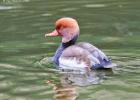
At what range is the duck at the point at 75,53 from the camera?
10.9 meters

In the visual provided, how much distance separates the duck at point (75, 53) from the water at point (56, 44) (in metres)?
0.25

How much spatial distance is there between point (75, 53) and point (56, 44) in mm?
2282

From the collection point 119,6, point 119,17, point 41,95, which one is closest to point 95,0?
point 119,6

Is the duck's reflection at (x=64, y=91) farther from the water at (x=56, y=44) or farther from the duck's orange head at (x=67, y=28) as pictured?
the duck's orange head at (x=67, y=28)

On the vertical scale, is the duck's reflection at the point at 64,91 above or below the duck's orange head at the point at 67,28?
below

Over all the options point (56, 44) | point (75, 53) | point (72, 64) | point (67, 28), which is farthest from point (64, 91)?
point (56, 44)

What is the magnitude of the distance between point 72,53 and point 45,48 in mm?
1746

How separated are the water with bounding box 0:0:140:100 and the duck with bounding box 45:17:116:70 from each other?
0.25 meters

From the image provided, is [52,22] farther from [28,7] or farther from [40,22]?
[28,7]

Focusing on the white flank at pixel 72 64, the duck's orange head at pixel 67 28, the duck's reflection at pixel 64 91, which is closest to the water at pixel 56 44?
the duck's reflection at pixel 64 91

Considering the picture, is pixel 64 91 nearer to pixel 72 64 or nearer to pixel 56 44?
pixel 72 64

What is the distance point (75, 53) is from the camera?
11.3 metres

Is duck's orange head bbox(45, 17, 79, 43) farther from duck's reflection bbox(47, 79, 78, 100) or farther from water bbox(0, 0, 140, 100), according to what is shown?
duck's reflection bbox(47, 79, 78, 100)

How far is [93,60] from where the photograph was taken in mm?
10875
